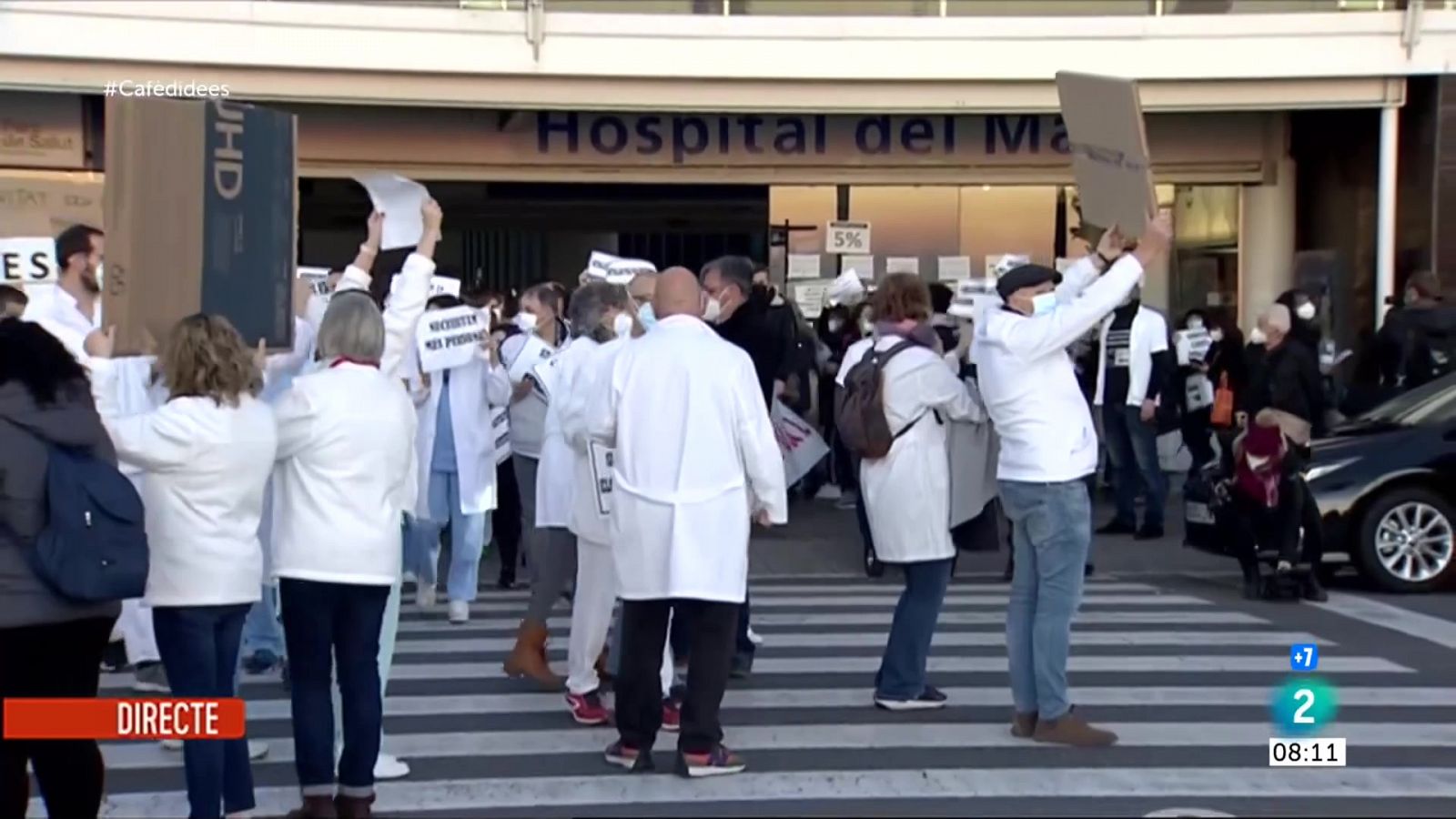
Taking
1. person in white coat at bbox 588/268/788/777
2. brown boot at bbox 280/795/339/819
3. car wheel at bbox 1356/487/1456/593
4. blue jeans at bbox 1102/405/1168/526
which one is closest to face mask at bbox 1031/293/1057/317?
person in white coat at bbox 588/268/788/777

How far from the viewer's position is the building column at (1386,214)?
63.2ft

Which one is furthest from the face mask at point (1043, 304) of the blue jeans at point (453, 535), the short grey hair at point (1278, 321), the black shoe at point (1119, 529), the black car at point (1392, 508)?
the black shoe at point (1119, 529)

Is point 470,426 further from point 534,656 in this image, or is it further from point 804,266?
point 804,266

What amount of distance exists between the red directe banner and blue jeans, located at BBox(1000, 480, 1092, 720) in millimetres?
3212

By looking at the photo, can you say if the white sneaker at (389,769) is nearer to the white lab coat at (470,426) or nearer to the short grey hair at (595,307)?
the short grey hair at (595,307)

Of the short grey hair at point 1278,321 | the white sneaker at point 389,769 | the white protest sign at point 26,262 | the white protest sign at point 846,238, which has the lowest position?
the white sneaker at point 389,769

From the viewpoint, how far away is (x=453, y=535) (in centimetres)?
1111

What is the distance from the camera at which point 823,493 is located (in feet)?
61.2

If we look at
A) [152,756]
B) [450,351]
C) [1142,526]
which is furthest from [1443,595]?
[152,756]

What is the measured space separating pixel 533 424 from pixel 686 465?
403 centimetres

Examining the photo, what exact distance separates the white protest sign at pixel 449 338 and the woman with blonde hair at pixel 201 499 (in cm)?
439

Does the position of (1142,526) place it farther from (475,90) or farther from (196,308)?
(196,308)

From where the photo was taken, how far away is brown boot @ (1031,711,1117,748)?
25.5ft

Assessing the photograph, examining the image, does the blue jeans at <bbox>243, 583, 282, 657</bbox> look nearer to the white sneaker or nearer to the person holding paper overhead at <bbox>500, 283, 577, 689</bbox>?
the person holding paper overhead at <bbox>500, 283, 577, 689</bbox>
